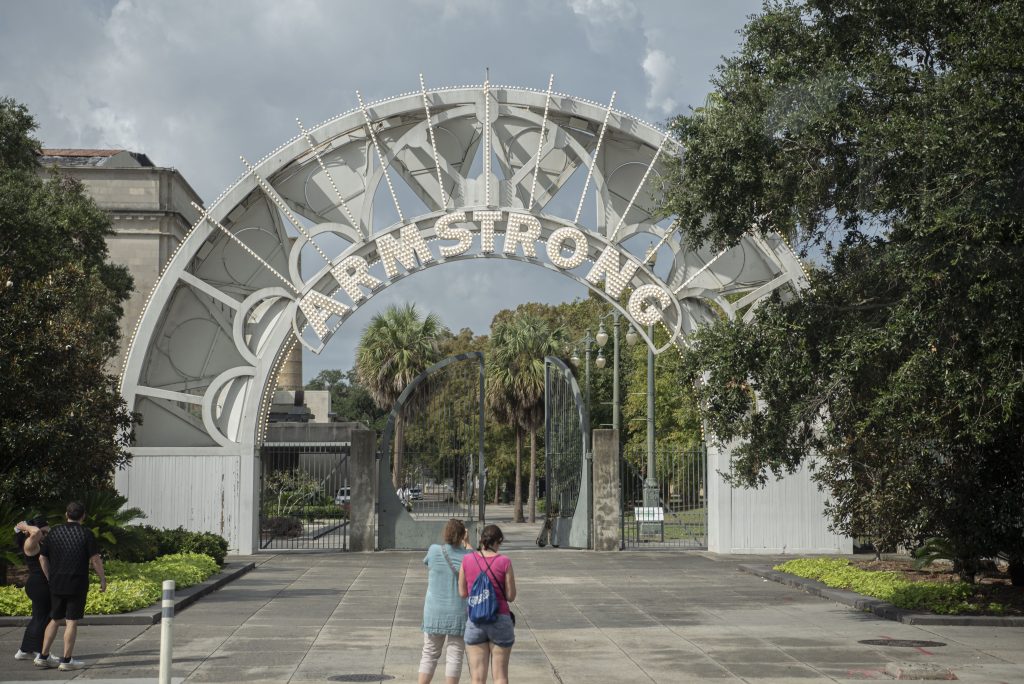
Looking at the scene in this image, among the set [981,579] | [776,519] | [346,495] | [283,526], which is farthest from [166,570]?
[346,495]

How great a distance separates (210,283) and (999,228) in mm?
21682

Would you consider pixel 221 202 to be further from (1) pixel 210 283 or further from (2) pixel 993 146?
(2) pixel 993 146

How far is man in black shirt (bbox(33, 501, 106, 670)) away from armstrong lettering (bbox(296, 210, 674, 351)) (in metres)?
17.1

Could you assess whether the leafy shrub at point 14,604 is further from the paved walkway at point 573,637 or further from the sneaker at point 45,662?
the sneaker at point 45,662

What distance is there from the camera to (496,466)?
70.6m

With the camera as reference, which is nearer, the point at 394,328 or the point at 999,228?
the point at 999,228

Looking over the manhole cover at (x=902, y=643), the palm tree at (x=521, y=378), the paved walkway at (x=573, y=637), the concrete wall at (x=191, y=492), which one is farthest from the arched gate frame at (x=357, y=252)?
the palm tree at (x=521, y=378)

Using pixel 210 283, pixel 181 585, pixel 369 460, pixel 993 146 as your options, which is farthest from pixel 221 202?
pixel 993 146

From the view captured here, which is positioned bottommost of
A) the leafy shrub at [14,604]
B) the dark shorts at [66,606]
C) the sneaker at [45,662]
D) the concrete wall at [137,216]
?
the sneaker at [45,662]

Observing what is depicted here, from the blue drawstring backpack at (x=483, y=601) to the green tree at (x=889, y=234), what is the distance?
22.9ft

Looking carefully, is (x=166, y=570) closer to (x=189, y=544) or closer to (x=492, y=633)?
(x=189, y=544)

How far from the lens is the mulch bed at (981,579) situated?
18180 mm

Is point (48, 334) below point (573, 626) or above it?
above

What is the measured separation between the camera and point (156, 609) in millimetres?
17797
